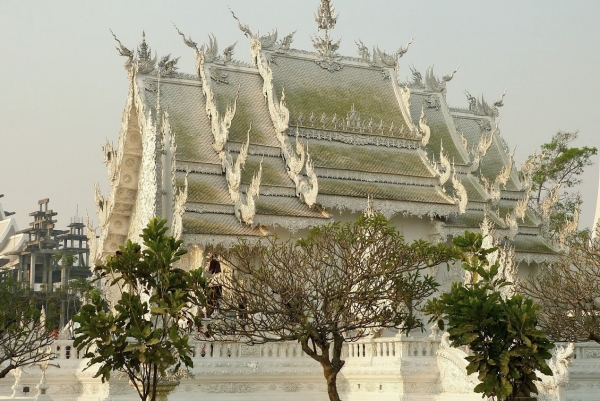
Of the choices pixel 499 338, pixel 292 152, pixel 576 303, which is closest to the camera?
pixel 499 338

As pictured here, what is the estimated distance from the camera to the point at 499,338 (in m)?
13.4

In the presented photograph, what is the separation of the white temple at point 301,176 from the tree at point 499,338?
352 cm

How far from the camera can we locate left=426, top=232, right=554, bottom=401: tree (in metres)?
13.1

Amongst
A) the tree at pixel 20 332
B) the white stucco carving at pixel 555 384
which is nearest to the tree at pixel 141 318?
the tree at pixel 20 332

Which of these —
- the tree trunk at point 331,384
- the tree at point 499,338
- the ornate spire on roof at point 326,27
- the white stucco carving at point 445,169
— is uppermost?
the ornate spire on roof at point 326,27

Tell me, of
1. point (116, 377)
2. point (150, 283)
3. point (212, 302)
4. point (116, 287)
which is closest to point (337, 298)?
point (212, 302)

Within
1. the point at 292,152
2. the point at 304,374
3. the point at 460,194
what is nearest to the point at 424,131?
the point at 460,194

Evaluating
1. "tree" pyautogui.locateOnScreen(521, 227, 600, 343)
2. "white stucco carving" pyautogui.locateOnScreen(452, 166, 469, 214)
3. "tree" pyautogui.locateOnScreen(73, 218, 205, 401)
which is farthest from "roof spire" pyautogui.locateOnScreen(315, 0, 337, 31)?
"tree" pyautogui.locateOnScreen(73, 218, 205, 401)

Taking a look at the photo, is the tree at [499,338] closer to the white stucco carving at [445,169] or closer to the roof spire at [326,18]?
the white stucco carving at [445,169]

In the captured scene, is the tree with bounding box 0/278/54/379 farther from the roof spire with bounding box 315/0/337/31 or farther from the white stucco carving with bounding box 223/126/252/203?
the roof spire with bounding box 315/0/337/31

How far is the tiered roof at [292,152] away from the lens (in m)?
22.5

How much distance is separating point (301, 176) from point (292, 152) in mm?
864

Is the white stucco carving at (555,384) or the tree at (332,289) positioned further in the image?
the white stucco carving at (555,384)

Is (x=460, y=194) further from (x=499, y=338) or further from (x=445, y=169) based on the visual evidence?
(x=499, y=338)
